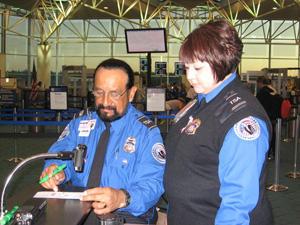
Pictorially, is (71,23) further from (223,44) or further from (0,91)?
(223,44)

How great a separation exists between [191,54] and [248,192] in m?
0.49

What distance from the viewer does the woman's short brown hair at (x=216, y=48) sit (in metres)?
1.25

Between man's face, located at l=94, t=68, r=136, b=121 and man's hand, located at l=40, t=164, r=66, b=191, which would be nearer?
man's hand, located at l=40, t=164, r=66, b=191

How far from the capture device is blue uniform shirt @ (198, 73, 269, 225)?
3.69ft

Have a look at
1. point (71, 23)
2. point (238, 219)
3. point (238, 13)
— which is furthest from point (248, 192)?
point (71, 23)

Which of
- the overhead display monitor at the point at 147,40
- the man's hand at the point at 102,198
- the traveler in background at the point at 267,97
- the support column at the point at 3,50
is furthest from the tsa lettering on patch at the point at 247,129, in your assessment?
the support column at the point at 3,50

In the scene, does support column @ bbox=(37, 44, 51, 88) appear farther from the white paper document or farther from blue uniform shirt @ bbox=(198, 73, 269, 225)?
blue uniform shirt @ bbox=(198, 73, 269, 225)

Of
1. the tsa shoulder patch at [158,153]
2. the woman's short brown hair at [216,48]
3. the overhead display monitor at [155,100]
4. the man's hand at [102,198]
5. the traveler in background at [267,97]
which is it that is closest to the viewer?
the woman's short brown hair at [216,48]

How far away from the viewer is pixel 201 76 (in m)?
1.29

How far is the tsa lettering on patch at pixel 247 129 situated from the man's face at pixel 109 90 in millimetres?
1018

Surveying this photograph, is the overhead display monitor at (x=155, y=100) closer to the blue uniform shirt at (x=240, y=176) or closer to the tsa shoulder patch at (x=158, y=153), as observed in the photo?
the tsa shoulder patch at (x=158, y=153)

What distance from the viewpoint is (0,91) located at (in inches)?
508

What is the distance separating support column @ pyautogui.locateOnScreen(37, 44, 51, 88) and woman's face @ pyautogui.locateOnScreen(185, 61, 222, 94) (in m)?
20.5

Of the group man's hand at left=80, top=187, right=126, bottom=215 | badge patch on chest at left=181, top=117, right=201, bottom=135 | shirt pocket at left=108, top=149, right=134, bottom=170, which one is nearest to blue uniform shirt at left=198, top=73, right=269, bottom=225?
badge patch on chest at left=181, top=117, right=201, bottom=135
